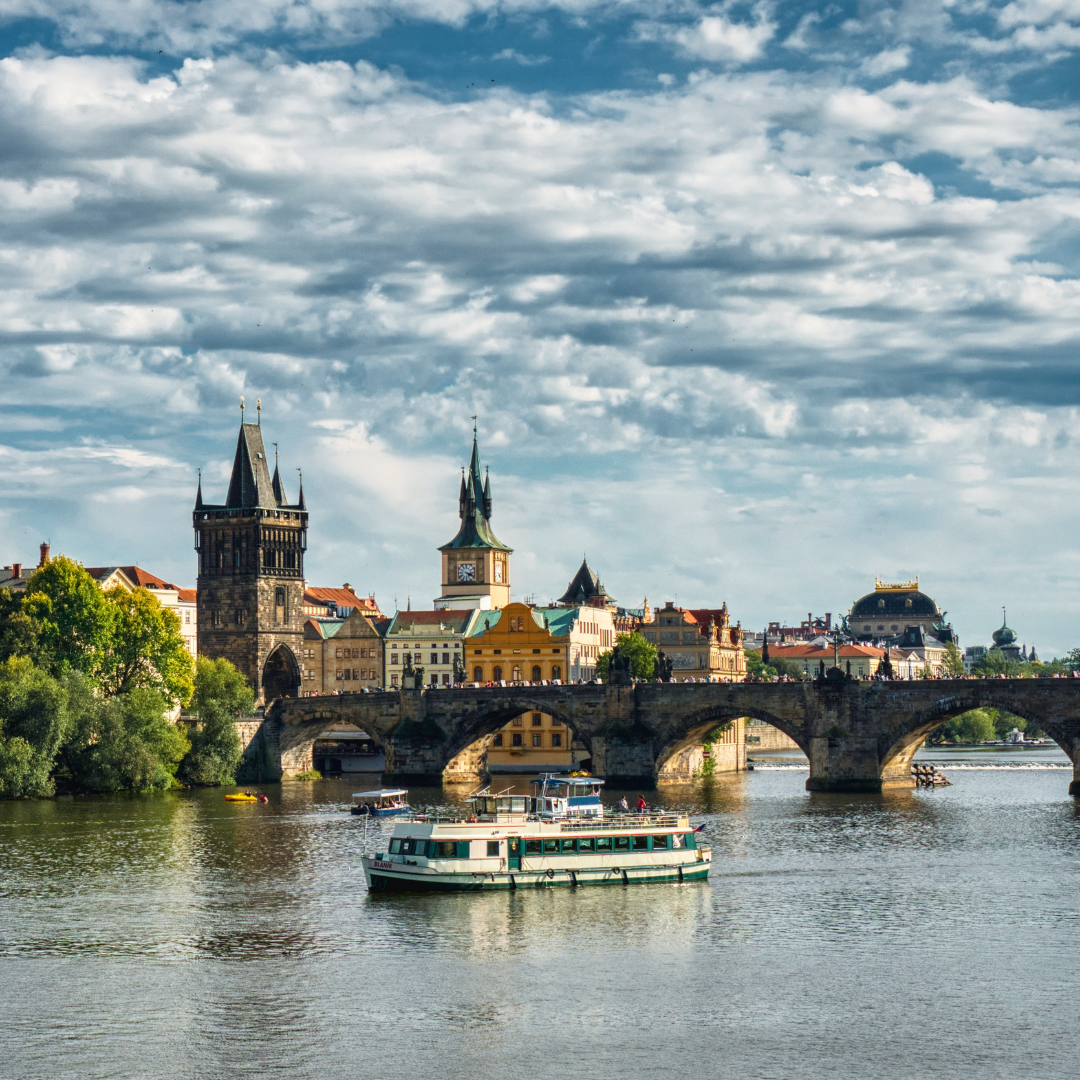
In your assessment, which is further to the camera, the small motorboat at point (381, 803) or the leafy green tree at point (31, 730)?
the leafy green tree at point (31, 730)

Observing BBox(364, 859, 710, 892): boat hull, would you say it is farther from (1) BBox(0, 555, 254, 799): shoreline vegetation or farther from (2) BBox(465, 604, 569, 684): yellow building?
(2) BBox(465, 604, 569, 684): yellow building

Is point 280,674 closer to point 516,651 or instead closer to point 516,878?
point 516,651

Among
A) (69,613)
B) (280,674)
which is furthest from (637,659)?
(69,613)

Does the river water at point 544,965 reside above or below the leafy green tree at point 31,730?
below

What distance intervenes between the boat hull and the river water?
113 centimetres

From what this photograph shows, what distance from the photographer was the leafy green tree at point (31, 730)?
12019 cm

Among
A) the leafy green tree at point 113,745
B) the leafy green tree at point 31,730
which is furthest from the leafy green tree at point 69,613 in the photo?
the leafy green tree at point 31,730

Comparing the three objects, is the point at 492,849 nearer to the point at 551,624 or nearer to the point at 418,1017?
the point at 418,1017

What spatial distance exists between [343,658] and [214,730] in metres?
54.7

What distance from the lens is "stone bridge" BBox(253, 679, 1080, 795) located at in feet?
412

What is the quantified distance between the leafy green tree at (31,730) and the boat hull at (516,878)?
157 ft

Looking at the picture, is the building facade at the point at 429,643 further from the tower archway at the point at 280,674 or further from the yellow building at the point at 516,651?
the tower archway at the point at 280,674

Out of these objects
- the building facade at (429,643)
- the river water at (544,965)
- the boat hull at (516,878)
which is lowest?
the river water at (544,965)

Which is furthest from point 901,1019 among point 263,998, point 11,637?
point 11,637
